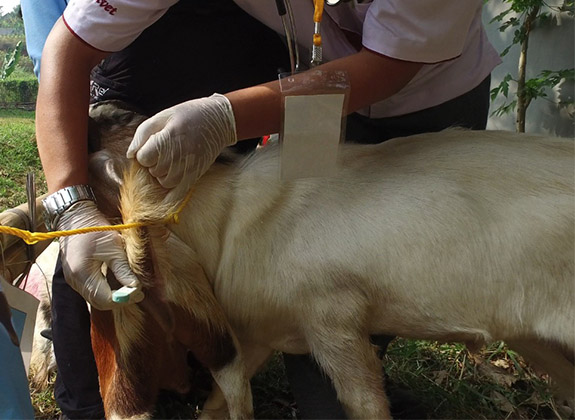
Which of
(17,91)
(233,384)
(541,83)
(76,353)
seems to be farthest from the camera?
(17,91)

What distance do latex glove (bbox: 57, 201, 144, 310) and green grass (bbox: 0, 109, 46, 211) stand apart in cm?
244

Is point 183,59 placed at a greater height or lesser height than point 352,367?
greater

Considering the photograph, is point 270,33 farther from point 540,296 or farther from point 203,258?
point 540,296

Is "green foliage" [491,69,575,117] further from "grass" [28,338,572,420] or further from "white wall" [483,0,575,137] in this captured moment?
"grass" [28,338,572,420]

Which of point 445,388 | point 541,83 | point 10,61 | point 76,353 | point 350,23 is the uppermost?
point 350,23

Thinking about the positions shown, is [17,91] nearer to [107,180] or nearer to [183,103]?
[107,180]

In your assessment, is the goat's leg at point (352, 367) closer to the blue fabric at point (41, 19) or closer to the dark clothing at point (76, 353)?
the dark clothing at point (76, 353)

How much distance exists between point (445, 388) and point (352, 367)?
2.81 ft

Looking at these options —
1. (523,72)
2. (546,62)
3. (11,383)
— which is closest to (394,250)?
(11,383)

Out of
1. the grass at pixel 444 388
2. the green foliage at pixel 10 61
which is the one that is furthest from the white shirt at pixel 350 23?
the green foliage at pixel 10 61

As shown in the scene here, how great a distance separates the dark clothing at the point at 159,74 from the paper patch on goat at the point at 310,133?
0.50 m

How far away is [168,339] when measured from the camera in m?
1.54

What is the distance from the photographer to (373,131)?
1.99 meters

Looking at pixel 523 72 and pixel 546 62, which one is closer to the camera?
pixel 523 72
